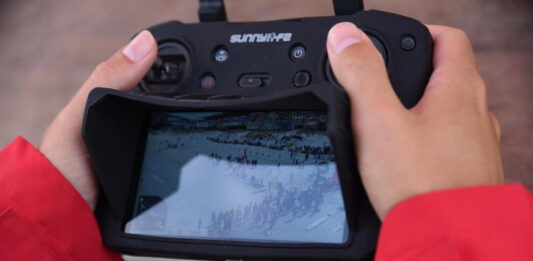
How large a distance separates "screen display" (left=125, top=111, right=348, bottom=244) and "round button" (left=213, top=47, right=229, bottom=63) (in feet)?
0.25

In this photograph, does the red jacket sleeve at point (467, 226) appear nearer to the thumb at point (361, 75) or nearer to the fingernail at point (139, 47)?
the thumb at point (361, 75)

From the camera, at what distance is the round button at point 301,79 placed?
617mm

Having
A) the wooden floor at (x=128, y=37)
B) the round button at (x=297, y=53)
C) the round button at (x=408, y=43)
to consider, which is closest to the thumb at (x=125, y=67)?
the round button at (x=297, y=53)

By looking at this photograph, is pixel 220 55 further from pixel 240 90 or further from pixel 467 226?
pixel 467 226

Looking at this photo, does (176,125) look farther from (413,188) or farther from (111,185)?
(413,188)

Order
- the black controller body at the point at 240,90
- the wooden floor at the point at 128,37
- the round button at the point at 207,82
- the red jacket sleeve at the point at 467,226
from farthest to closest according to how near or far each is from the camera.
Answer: the wooden floor at the point at 128,37, the round button at the point at 207,82, the black controller body at the point at 240,90, the red jacket sleeve at the point at 467,226

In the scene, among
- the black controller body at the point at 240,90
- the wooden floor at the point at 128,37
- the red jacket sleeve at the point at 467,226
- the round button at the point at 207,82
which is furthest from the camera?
the wooden floor at the point at 128,37

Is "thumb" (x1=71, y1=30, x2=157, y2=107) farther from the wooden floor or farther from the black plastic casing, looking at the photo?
the wooden floor

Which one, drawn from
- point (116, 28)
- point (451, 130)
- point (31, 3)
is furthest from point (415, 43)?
point (31, 3)

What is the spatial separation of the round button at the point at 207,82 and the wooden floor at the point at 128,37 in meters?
0.35

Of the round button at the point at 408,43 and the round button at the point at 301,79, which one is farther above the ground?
Result: the round button at the point at 408,43

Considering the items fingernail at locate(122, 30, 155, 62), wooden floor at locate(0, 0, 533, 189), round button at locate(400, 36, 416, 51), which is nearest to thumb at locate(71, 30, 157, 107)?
fingernail at locate(122, 30, 155, 62)

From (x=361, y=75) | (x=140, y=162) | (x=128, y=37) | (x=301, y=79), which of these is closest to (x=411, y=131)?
(x=361, y=75)

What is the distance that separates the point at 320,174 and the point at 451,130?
0.14 metres
